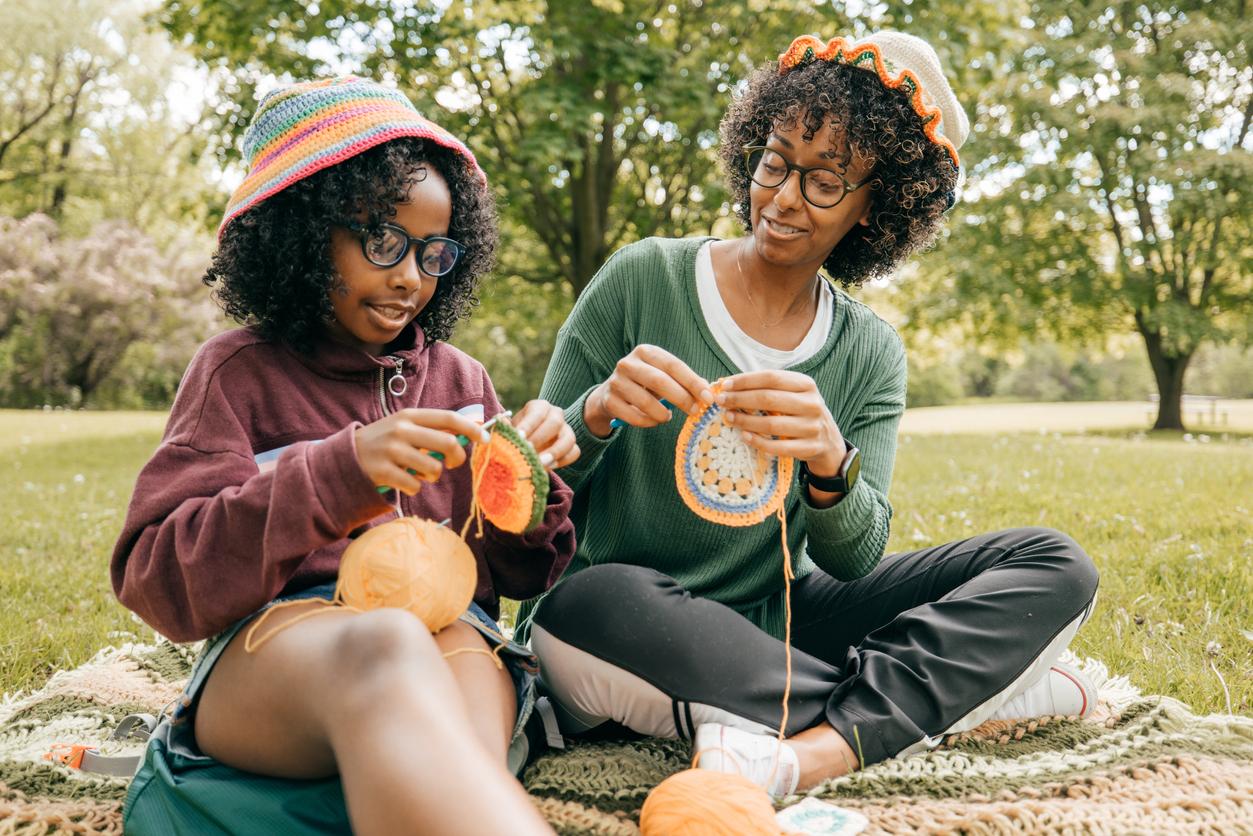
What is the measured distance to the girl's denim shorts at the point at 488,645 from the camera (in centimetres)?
150

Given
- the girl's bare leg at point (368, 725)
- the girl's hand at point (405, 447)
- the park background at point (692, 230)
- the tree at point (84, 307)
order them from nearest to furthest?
1. the girl's bare leg at point (368, 725)
2. the girl's hand at point (405, 447)
3. the park background at point (692, 230)
4. the tree at point (84, 307)

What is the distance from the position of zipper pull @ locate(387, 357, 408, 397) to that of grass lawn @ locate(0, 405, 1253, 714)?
140cm

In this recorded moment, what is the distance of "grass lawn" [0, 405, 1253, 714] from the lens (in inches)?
A: 99.1

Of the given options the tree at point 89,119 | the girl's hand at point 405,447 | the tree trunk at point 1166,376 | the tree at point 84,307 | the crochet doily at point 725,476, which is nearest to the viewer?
the girl's hand at point 405,447

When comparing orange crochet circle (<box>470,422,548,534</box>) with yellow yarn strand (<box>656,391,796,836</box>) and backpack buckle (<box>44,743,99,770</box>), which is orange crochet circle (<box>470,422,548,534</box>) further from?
backpack buckle (<box>44,743,99,770</box>)

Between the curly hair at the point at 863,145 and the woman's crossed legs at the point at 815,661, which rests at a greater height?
the curly hair at the point at 863,145

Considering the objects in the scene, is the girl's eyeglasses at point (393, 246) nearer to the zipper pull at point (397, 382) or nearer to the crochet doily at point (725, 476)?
the zipper pull at point (397, 382)

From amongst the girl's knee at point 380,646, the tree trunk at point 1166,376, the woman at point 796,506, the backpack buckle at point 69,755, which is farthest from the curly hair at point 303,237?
the tree trunk at point 1166,376

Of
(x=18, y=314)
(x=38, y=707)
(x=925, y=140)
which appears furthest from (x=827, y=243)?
(x=18, y=314)

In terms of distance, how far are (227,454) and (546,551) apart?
1.95ft

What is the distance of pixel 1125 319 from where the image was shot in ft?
49.9

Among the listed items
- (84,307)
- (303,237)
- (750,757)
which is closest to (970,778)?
(750,757)

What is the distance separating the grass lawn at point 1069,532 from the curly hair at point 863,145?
118 cm

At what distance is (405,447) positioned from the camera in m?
1.35
